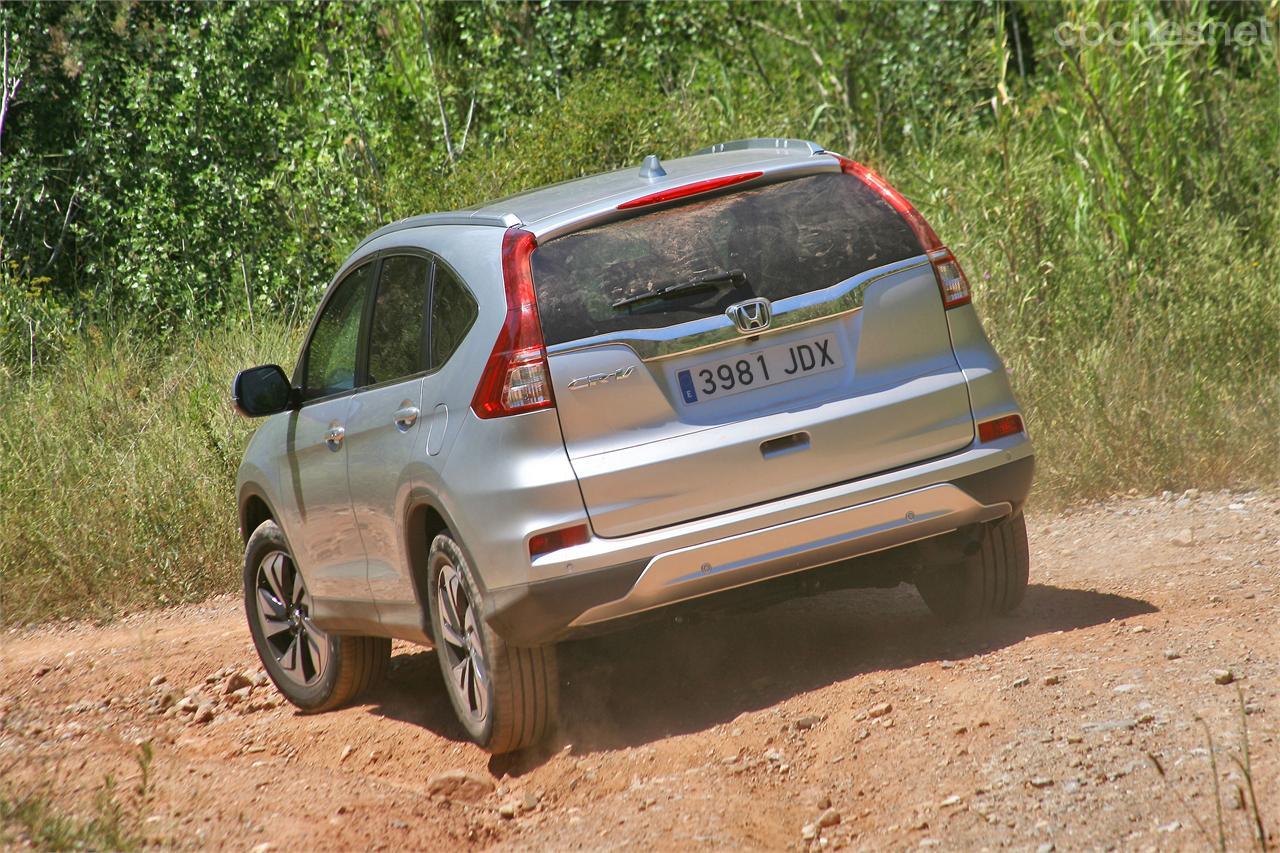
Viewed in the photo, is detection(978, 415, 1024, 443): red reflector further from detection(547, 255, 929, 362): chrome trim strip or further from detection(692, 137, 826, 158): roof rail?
detection(692, 137, 826, 158): roof rail

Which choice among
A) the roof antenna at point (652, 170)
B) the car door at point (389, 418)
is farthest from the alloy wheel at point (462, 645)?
the roof antenna at point (652, 170)

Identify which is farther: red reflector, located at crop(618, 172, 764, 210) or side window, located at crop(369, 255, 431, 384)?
side window, located at crop(369, 255, 431, 384)

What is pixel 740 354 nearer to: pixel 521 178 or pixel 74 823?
pixel 74 823

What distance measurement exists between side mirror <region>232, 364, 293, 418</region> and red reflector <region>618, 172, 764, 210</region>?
1.82 meters

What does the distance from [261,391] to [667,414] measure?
204 centimetres

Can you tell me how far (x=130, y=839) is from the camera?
4.14 m

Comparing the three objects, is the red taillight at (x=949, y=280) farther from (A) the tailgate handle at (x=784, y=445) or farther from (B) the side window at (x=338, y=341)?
(B) the side window at (x=338, y=341)

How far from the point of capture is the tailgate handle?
470cm

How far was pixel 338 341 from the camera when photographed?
5977mm

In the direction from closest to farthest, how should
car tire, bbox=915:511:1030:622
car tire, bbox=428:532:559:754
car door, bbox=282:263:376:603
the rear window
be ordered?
the rear window
car tire, bbox=428:532:559:754
car tire, bbox=915:511:1030:622
car door, bbox=282:263:376:603

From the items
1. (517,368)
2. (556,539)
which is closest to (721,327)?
(517,368)

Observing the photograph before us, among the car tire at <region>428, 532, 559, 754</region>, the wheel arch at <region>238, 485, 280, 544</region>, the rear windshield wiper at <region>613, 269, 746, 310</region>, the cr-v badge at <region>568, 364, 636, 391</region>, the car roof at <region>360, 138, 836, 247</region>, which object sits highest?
the car roof at <region>360, 138, 836, 247</region>

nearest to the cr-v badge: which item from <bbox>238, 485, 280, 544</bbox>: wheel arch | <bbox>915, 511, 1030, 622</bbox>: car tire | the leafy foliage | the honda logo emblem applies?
the honda logo emblem

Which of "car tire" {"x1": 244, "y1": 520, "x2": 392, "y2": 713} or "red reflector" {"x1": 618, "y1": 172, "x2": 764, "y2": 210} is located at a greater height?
"red reflector" {"x1": 618, "y1": 172, "x2": 764, "y2": 210}
